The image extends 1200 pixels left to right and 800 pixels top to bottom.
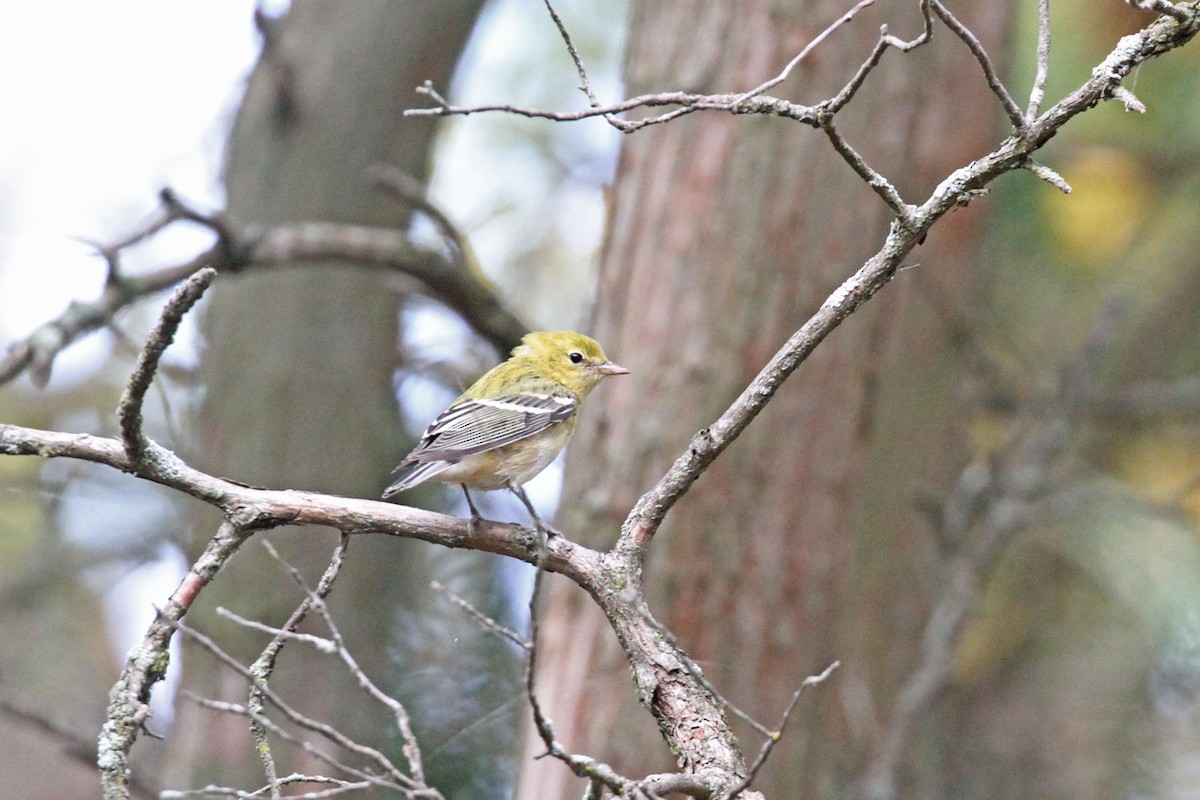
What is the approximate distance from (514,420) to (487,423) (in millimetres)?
102

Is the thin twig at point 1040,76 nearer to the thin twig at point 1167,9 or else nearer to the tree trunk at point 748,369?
the thin twig at point 1167,9

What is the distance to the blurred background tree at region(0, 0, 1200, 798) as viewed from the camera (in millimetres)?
4078

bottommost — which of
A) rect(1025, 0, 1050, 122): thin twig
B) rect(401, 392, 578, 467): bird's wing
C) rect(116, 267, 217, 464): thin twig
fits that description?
rect(116, 267, 217, 464): thin twig

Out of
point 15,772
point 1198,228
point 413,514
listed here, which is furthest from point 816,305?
point 15,772

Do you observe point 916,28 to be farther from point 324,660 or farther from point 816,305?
point 324,660

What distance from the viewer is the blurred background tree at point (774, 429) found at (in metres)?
4.08

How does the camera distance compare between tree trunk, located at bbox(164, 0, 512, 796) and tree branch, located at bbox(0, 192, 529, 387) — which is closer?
tree branch, located at bbox(0, 192, 529, 387)

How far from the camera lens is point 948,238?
4.86 metres

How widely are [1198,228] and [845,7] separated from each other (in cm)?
305

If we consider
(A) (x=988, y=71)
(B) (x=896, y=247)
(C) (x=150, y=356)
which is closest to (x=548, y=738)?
(C) (x=150, y=356)

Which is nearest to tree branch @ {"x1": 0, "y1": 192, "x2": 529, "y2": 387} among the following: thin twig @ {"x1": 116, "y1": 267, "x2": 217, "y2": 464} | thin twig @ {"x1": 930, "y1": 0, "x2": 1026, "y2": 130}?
thin twig @ {"x1": 116, "y1": 267, "x2": 217, "y2": 464}

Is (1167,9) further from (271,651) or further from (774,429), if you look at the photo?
(774,429)

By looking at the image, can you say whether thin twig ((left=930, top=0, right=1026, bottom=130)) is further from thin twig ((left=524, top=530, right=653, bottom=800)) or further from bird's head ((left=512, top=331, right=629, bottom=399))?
bird's head ((left=512, top=331, right=629, bottom=399))

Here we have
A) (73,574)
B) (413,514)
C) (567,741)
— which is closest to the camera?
(413,514)
